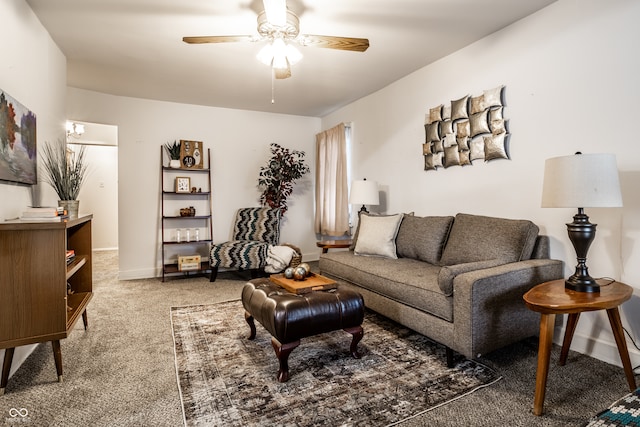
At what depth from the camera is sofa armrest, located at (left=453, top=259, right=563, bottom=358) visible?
187 cm

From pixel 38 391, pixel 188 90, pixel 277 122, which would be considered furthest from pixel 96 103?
pixel 38 391

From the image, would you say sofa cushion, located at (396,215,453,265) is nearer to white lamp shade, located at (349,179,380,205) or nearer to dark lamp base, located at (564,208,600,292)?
white lamp shade, located at (349,179,380,205)

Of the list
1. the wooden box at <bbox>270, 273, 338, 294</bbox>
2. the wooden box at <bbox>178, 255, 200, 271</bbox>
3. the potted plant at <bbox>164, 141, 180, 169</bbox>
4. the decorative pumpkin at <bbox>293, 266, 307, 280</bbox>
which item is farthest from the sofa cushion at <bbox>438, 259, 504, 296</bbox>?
the potted plant at <bbox>164, 141, 180, 169</bbox>

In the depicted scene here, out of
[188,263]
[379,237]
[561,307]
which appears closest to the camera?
[561,307]

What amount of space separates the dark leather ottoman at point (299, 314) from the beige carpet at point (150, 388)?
60cm

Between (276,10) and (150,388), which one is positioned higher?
(276,10)

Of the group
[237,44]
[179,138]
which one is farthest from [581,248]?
[179,138]

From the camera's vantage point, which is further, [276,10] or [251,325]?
[251,325]

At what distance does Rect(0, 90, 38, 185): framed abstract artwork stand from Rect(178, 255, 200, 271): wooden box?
215cm

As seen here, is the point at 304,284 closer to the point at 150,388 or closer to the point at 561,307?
the point at 150,388

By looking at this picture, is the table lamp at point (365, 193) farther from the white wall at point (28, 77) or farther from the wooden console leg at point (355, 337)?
the white wall at point (28, 77)

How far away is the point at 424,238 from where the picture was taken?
300 centimetres

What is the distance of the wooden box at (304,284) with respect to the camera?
2.17 meters

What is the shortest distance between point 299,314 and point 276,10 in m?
1.79
